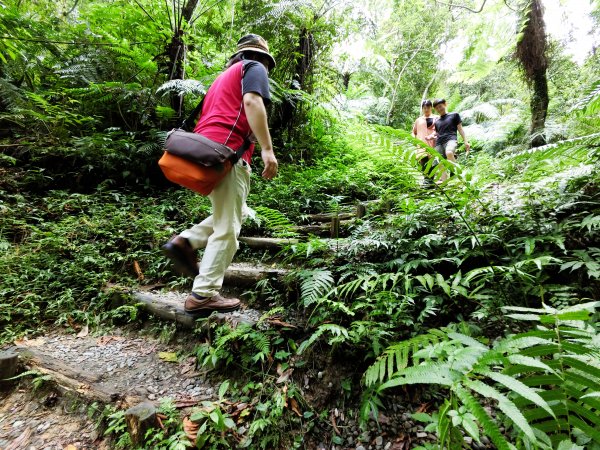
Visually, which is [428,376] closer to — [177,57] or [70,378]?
[70,378]

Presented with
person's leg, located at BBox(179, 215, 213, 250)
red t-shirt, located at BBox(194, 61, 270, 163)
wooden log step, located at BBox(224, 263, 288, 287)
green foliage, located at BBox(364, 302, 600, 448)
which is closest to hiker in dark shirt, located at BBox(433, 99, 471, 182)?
wooden log step, located at BBox(224, 263, 288, 287)

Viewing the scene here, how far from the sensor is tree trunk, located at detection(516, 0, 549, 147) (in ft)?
20.7

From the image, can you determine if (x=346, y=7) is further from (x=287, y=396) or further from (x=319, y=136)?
(x=287, y=396)

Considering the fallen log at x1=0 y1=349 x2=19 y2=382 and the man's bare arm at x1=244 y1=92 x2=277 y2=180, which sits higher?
the man's bare arm at x1=244 y1=92 x2=277 y2=180

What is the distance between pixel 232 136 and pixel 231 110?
217 mm

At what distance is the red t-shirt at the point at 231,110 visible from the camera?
2312 mm

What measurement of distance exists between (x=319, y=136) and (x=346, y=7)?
305cm

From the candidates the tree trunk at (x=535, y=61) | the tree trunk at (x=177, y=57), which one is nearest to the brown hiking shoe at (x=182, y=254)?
the tree trunk at (x=177, y=57)

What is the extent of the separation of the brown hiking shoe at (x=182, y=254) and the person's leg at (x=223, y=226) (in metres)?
0.29

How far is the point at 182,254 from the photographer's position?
267 centimetres

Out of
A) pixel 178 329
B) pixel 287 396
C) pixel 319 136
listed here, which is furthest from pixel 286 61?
pixel 287 396

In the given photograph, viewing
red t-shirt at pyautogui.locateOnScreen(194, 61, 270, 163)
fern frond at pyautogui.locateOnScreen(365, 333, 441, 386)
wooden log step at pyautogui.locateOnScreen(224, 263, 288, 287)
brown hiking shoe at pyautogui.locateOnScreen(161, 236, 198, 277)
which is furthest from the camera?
wooden log step at pyautogui.locateOnScreen(224, 263, 288, 287)

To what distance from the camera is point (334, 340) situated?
6.38 ft

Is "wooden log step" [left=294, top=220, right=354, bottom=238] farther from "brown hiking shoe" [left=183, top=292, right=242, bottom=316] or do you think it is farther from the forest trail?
"brown hiking shoe" [left=183, top=292, right=242, bottom=316]
